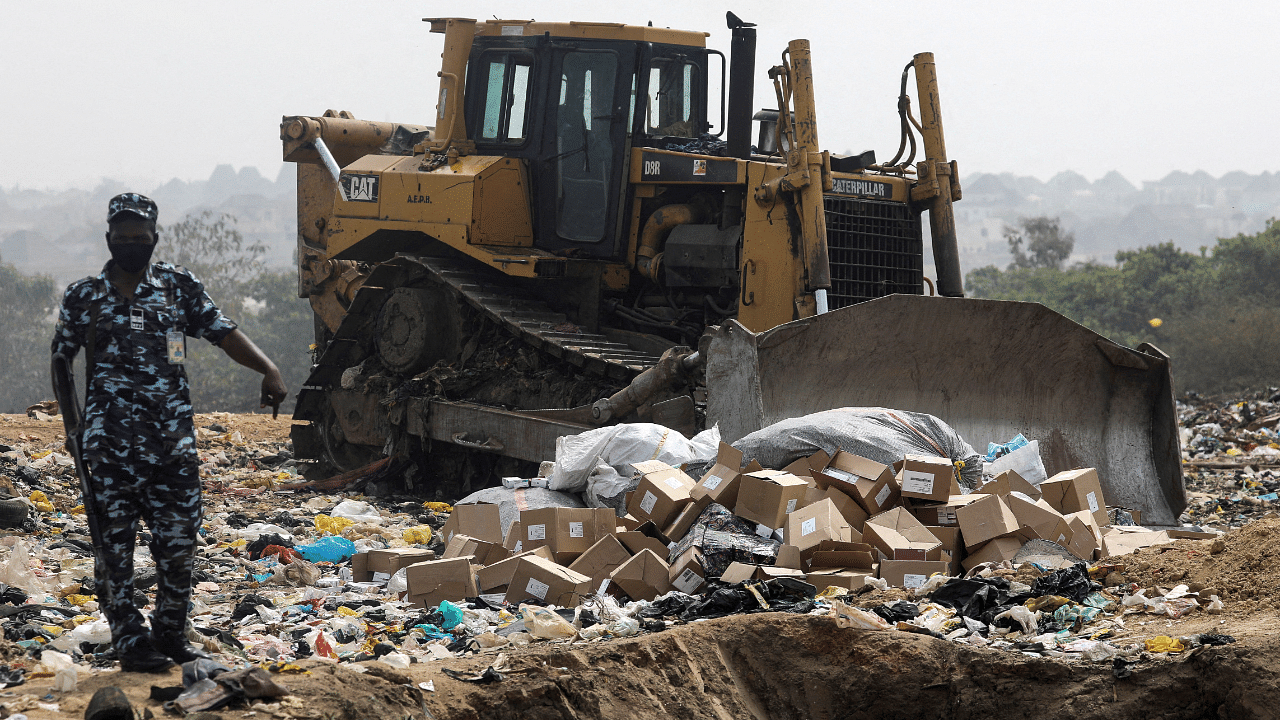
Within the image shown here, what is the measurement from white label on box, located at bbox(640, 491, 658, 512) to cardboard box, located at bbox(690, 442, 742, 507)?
0.18m

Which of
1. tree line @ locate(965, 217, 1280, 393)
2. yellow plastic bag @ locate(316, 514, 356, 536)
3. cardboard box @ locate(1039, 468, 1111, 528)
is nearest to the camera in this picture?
cardboard box @ locate(1039, 468, 1111, 528)

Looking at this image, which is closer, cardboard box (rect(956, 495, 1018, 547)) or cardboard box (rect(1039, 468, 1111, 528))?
cardboard box (rect(956, 495, 1018, 547))

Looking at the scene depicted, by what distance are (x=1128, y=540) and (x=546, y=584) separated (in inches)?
112

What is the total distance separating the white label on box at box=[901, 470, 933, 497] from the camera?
5.38 meters

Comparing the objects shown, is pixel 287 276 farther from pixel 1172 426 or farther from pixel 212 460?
pixel 1172 426

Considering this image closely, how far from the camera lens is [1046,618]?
4.36 m

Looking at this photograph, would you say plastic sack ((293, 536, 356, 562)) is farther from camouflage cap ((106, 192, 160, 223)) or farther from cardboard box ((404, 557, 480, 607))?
camouflage cap ((106, 192, 160, 223))

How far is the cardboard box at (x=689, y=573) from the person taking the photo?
16.1ft

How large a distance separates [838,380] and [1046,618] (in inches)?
105

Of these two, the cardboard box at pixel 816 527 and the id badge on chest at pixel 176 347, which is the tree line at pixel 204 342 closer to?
the cardboard box at pixel 816 527

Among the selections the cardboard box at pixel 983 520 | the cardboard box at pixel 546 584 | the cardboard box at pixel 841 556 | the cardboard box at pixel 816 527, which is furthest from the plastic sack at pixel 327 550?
Answer: the cardboard box at pixel 983 520

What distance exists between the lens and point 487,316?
852cm

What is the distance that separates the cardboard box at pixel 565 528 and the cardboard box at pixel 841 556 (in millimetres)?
996

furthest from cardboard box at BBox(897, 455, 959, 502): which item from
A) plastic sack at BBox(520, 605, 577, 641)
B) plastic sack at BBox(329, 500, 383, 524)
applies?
plastic sack at BBox(329, 500, 383, 524)
